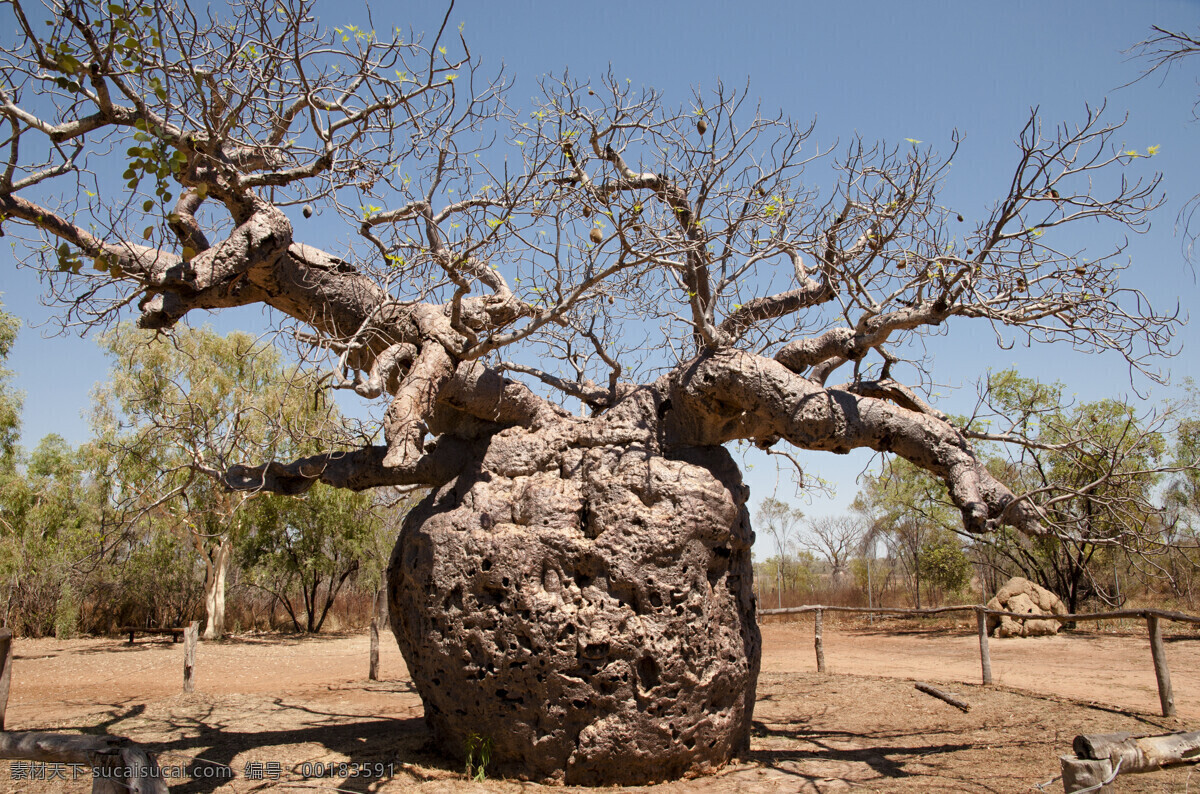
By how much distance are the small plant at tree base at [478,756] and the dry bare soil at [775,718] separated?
106 millimetres

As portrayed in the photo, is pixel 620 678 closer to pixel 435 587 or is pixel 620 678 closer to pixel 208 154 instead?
pixel 435 587

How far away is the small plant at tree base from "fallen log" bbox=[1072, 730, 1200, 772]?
3507 mm

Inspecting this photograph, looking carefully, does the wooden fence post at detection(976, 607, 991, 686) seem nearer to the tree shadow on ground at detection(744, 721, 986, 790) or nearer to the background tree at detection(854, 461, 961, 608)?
the tree shadow on ground at detection(744, 721, 986, 790)

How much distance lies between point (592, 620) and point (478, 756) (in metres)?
1.30

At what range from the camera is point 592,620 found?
194 inches

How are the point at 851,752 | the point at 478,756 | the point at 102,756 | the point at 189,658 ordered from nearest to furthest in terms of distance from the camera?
the point at 102,756 → the point at 478,756 → the point at 851,752 → the point at 189,658

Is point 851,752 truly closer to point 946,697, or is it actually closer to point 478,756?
point 946,697

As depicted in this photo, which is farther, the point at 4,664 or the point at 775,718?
the point at 775,718

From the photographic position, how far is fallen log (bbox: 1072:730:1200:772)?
3.05 m

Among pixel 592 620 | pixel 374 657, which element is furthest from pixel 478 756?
pixel 374 657

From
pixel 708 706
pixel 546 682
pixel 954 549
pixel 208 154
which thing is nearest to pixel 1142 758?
pixel 708 706

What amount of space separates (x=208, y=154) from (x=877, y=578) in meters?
32.7

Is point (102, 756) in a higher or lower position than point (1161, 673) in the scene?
higher

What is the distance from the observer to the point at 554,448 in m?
5.70
